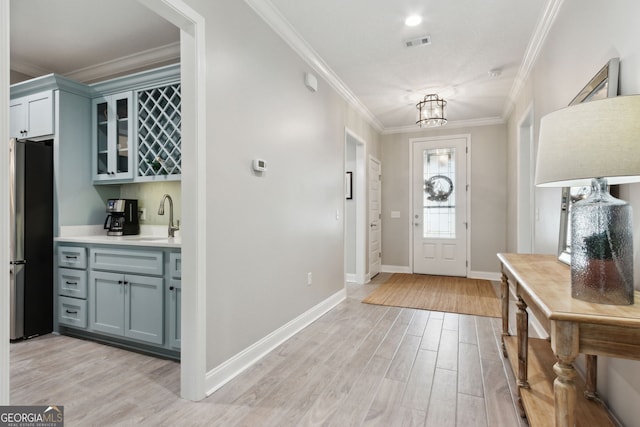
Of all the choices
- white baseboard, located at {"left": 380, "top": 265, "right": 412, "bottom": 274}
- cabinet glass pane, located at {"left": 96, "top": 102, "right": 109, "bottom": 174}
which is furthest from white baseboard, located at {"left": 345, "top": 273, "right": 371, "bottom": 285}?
cabinet glass pane, located at {"left": 96, "top": 102, "right": 109, "bottom": 174}

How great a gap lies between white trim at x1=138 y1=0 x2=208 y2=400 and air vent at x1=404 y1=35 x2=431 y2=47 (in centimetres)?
186

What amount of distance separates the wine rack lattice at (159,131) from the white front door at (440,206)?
417 centimetres

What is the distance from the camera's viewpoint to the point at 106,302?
2.70 meters

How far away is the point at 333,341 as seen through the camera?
2.82 m

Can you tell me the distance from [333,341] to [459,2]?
9.28 ft

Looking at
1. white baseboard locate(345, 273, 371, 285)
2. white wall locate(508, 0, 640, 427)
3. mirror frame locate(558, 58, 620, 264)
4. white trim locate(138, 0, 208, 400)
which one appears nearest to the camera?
white wall locate(508, 0, 640, 427)

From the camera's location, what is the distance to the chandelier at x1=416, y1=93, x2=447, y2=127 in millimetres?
4137

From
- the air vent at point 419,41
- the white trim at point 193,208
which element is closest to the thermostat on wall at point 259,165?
the white trim at point 193,208

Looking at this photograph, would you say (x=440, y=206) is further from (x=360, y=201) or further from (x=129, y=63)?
(x=129, y=63)

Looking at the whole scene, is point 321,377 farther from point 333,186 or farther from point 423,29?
point 423,29

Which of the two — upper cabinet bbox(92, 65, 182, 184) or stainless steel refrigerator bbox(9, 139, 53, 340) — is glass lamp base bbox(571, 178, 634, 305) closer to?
upper cabinet bbox(92, 65, 182, 184)

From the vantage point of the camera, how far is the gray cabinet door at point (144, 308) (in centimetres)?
245

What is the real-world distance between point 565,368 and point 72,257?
11.5 feet

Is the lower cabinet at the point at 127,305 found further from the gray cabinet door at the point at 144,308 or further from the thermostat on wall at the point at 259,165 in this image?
the thermostat on wall at the point at 259,165
